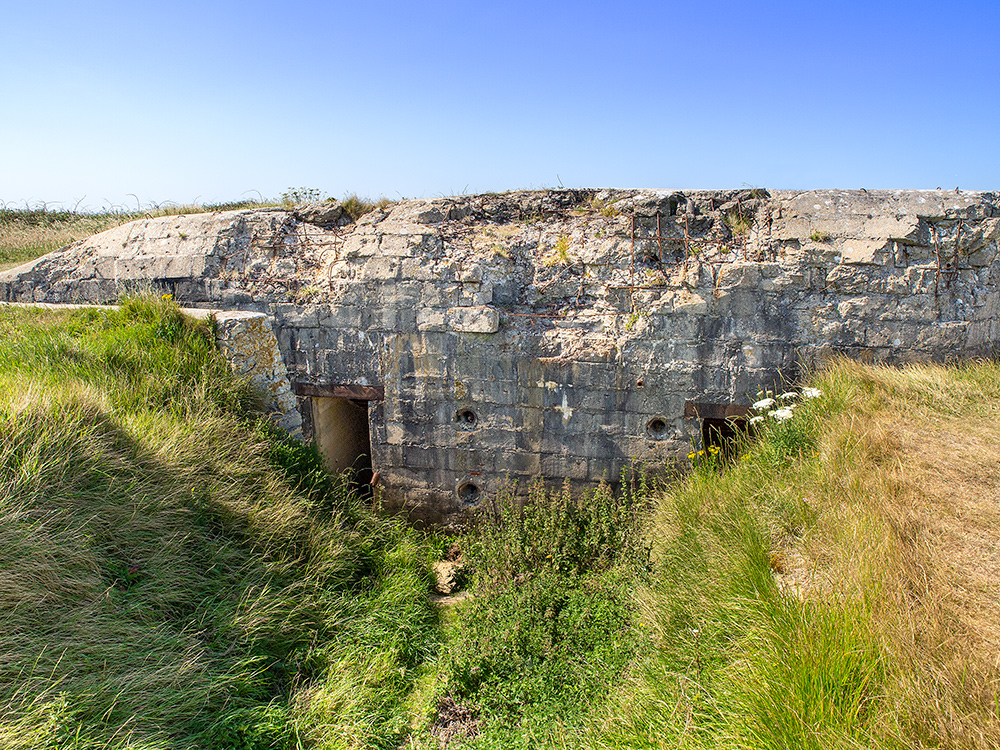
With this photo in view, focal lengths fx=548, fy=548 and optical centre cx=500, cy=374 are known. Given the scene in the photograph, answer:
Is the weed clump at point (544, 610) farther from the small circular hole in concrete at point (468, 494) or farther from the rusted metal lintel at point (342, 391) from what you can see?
the rusted metal lintel at point (342, 391)

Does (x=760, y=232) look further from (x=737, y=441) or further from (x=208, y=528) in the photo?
(x=208, y=528)

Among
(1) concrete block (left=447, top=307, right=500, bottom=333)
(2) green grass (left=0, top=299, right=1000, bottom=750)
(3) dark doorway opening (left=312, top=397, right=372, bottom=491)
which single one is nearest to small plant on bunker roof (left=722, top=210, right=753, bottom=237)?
(2) green grass (left=0, top=299, right=1000, bottom=750)

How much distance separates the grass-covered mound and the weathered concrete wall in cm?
86

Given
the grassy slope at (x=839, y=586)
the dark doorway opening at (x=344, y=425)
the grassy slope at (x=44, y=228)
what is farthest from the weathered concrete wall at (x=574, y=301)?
the grassy slope at (x=44, y=228)

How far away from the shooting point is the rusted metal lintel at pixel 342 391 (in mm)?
5309

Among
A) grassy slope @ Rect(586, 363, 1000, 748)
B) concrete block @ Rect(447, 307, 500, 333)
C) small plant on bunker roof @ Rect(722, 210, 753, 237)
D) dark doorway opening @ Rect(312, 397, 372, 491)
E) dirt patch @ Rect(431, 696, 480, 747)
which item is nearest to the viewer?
grassy slope @ Rect(586, 363, 1000, 748)

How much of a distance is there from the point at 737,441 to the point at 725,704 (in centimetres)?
272

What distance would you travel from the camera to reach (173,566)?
338 cm

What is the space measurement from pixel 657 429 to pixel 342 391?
3005 mm

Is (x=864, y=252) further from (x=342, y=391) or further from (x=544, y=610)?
(x=342, y=391)

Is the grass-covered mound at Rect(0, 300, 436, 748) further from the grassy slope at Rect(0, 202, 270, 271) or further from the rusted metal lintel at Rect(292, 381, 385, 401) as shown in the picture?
the grassy slope at Rect(0, 202, 270, 271)

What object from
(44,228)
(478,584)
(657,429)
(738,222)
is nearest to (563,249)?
(738,222)

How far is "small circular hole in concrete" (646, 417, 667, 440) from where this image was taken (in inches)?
194

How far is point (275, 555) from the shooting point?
13.1 feet
